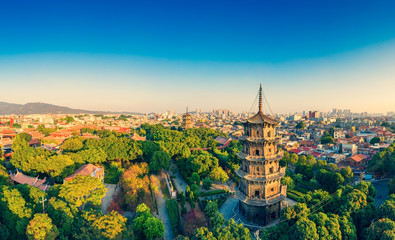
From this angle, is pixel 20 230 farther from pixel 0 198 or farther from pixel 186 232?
pixel 186 232

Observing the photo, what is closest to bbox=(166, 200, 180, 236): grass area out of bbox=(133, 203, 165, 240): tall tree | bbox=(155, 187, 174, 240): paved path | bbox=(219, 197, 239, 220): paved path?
bbox=(155, 187, 174, 240): paved path

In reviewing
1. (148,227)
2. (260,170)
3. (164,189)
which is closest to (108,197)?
(164,189)

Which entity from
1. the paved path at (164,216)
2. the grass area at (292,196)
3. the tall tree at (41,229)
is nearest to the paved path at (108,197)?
the paved path at (164,216)

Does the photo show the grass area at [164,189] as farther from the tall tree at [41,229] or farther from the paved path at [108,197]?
the tall tree at [41,229]

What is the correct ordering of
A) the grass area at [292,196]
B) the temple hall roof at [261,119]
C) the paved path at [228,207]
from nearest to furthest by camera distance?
1. the temple hall roof at [261,119]
2. the paved path at [228,207]
3. the grass area at [292,196]

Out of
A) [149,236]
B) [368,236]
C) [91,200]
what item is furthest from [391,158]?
[91,200]

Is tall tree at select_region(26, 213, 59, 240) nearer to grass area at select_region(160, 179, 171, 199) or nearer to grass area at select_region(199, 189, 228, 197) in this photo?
grass area at select_region(160, 179, 171, 199)
